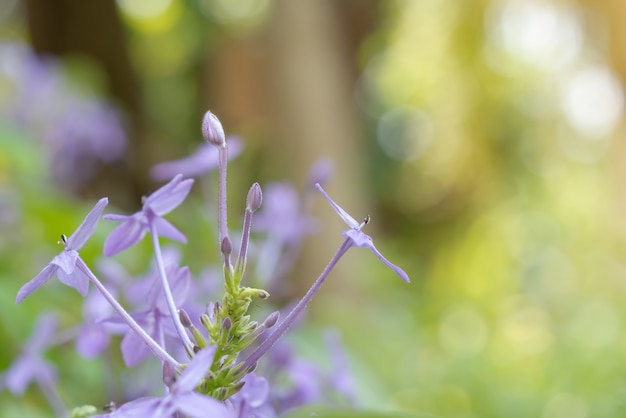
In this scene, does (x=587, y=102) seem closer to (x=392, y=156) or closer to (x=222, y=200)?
(x=392, y=156)

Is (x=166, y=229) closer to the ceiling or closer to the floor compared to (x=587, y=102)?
closer to the floor

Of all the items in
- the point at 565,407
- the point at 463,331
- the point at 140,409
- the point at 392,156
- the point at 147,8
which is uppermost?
the point at 392,156

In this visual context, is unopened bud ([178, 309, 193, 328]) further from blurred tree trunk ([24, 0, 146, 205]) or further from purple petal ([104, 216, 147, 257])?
blurred tree trunk ([24, 0, 146, 205])

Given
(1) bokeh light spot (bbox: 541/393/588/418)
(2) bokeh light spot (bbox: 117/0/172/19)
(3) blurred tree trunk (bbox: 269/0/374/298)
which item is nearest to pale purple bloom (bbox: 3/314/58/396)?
(1) bokeh light spot (bbox: 541/393/588/418)

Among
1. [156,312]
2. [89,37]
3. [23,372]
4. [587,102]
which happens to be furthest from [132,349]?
[587,102]

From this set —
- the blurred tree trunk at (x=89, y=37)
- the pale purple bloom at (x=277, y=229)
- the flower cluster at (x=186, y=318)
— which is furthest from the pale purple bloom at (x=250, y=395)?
the blurred tree trunk at (x=89, y=37)

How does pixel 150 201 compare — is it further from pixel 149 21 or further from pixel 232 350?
pixel 149 21
